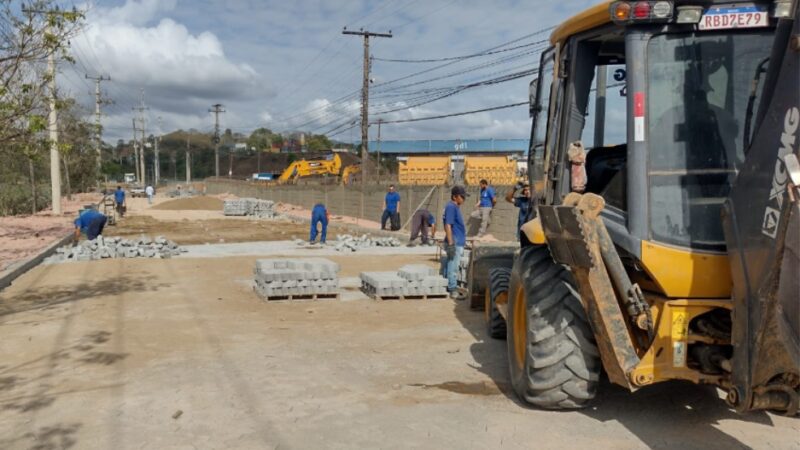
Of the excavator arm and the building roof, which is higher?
the building roof

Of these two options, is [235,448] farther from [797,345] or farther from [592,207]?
[797,345]

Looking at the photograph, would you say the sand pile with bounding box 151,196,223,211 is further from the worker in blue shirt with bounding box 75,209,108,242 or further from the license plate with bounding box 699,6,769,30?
the license plate with bounding box 699,6,769,30

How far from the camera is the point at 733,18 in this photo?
397 cm

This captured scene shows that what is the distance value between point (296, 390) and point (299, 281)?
4.37 meters

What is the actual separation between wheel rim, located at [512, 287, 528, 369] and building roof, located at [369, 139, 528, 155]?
87420 millimetres

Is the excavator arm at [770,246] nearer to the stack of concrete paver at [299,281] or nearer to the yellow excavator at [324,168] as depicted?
the stack of concrete paver at [299,281]

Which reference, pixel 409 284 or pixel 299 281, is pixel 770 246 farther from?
pixel 299 281

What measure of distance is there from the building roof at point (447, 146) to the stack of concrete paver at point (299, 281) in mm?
82987

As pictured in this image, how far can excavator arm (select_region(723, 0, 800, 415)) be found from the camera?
3043 mm

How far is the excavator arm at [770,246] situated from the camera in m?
3.04

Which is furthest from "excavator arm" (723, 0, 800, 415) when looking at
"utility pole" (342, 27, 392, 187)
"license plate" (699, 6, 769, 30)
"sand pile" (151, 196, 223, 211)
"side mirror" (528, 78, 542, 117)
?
"sand pile" (151, 196, 223, 211)

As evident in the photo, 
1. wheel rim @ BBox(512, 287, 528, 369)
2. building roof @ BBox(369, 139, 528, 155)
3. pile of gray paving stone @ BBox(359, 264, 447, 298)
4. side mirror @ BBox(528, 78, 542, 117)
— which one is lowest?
pile of gray paving stone @ BBox(359, 264, 447, 298)

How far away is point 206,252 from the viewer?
1683 cm

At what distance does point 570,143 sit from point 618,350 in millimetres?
1669
